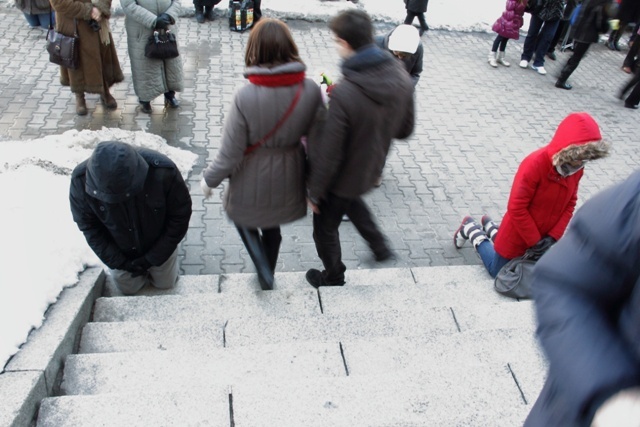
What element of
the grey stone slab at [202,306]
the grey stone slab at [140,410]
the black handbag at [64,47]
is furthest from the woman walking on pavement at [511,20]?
the grey stone slab at [140,410]

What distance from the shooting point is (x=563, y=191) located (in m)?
3.96

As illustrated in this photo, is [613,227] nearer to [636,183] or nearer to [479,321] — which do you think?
[636,183]

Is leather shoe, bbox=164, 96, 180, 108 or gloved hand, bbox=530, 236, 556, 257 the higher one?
gloved hand, bbox=530, 236, 556, 257

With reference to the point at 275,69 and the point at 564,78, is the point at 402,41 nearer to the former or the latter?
the point at 275,69

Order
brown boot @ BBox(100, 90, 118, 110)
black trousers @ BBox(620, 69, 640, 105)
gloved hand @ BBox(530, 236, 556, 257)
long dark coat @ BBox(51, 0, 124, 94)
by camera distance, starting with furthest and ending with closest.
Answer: black trousers @ BBox(620, 69, 640, 105) → brown boot @ BBox(100, 90, 118, 110) → long dark coat @ BBox(51, 0, 124, 94) → gloved hand @ BBox(530, 236, 556, 257)

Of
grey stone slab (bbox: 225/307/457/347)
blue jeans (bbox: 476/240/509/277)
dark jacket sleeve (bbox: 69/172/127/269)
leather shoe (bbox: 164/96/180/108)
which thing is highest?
dark jacket sleeve (bbox: 69/172/127/269)

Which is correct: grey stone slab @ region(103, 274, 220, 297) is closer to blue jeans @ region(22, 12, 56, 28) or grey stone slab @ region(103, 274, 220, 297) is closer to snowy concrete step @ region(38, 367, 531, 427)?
snowy concrete step @ region(38, 367, 531, 427)

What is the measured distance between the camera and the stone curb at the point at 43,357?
2.39 metres

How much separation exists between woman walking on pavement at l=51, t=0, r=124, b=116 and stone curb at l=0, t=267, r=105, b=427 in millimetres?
3331

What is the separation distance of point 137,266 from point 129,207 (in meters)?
0.55

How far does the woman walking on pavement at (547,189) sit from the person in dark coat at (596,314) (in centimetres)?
247

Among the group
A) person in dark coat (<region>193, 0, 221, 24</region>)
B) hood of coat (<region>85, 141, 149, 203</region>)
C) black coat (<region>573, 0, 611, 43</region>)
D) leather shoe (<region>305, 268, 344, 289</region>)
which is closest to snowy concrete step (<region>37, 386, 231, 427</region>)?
hood of coat (<region>85, 141, 149, 203</region>)

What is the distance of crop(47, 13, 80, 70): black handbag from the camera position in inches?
229

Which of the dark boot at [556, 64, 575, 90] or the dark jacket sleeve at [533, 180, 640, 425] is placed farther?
the dark boot at [556, 64, 575, 90]
